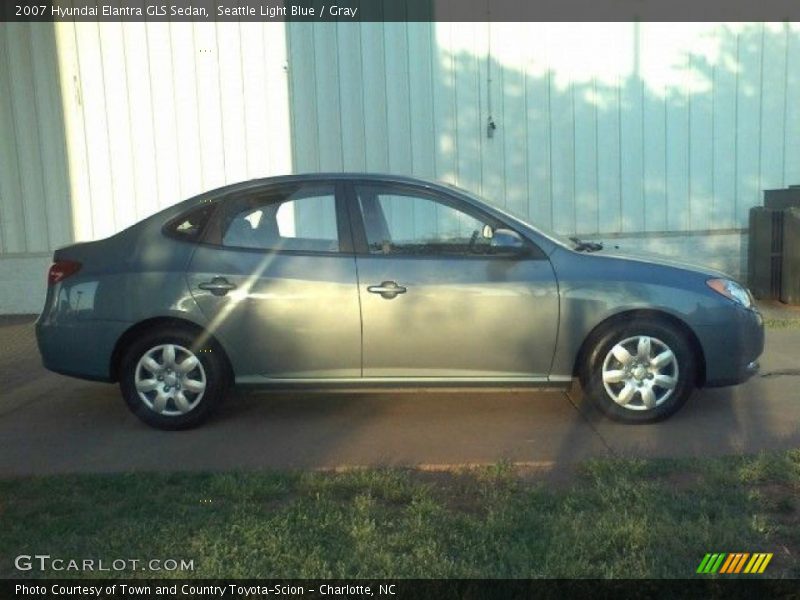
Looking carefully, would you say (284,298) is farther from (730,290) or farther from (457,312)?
(730,290)

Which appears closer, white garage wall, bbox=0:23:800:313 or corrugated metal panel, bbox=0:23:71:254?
corrugated metal panel, bbox=0:23:71:254

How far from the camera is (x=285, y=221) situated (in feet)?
22.3

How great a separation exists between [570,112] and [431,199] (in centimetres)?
569

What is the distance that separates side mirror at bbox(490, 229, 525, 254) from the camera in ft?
21.4

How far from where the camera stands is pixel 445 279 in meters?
6.46

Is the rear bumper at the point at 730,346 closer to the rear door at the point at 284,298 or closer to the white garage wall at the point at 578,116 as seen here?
the rear door at the point at 284,298

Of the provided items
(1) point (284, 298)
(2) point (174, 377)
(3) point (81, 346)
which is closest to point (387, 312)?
(1) point (284, 298)

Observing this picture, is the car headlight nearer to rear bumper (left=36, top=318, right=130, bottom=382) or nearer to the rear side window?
the rear side window

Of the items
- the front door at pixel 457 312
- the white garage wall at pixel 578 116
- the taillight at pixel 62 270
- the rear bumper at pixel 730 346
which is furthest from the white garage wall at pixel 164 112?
the rear bumper at pixel 730 346

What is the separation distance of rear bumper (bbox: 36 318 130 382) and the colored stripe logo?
3970 millimetres

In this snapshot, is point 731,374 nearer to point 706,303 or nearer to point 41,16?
point 706,303

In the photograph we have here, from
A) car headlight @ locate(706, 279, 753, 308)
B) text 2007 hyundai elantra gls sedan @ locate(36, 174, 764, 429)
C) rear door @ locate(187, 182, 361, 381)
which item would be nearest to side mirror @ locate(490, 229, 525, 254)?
text 2007 hyundai elantra gls sedan @ locate(36, 174, 764, 429)

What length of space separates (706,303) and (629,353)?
585 mm

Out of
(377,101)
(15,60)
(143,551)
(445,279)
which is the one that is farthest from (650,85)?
(143,551)
